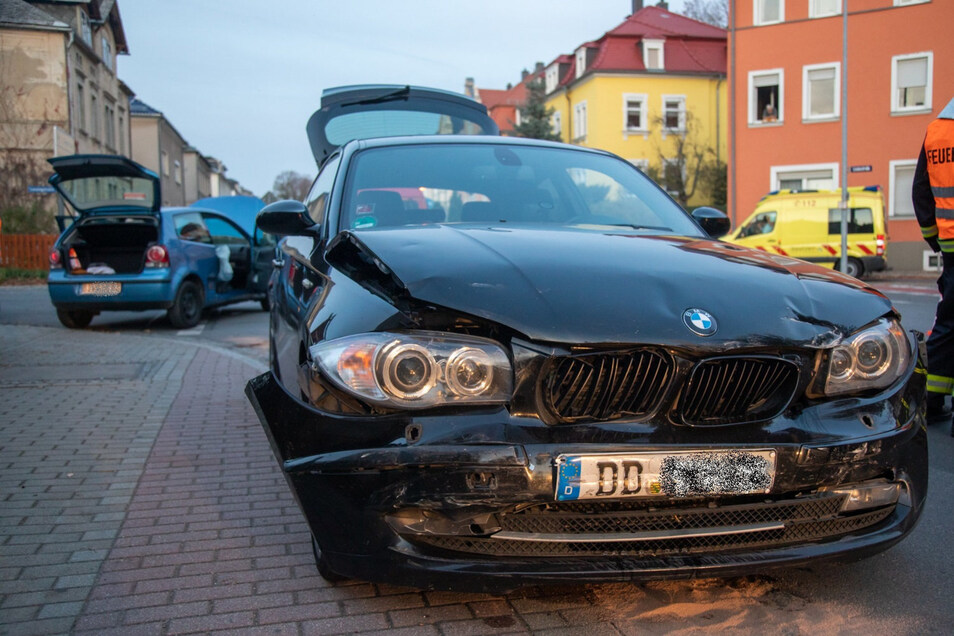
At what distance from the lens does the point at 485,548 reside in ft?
7.22

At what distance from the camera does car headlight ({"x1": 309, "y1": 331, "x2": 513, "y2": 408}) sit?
2201mm

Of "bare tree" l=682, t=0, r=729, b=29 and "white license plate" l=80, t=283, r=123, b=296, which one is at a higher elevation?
"bare tree" l=682, t=0, r=729, b=29

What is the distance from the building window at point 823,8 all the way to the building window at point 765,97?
2.35 metres

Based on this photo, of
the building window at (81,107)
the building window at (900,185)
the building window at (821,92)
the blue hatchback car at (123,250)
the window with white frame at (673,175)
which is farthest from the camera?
the window with white frame at (673,175)

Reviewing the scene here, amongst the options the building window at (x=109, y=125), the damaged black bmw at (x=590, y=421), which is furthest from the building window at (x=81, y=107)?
the damaged black bmw at (x=590, y=421)

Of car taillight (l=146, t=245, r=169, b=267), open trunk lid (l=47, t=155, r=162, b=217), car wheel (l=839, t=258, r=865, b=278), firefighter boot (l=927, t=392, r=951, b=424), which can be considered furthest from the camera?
car wheel (l=839, t=258, r=865, b=278)

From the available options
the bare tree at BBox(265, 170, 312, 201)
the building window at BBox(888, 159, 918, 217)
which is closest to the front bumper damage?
the building window at BBox(888, 159, 918, 217)

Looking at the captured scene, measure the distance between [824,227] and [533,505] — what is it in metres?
21.7

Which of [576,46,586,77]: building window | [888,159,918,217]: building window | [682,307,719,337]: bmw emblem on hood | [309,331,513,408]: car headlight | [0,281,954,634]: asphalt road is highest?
[576,46,586,77]: building window

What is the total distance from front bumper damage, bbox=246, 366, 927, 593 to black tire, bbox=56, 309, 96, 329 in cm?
990

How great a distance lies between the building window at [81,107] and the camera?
113 ft

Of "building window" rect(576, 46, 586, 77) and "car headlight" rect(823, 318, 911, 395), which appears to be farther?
"building window" rect(576, 46, 586, 77)

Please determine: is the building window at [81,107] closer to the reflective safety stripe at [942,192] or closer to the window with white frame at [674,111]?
the window with white frame at [674,111]

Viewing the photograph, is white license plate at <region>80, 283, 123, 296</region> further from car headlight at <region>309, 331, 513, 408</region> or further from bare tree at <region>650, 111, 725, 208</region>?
bare tree at <region>650, 111, 725, 208</region>
